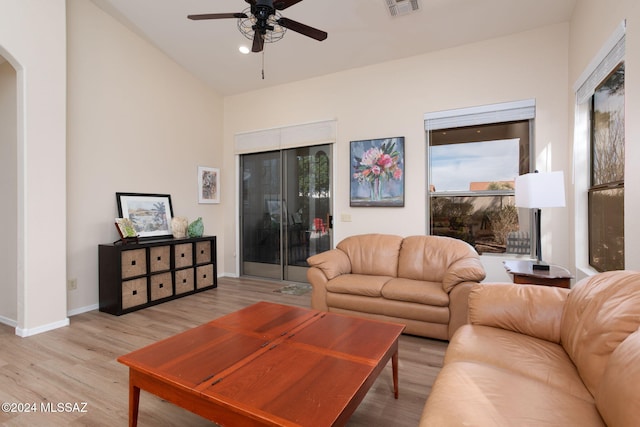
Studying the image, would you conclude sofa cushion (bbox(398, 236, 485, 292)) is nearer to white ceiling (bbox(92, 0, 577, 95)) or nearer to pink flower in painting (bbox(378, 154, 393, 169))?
pink flower in painting (bbox(378, 154, 393, 169))

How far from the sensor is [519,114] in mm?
3670

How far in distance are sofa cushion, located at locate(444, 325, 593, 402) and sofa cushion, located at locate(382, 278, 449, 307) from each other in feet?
3.07

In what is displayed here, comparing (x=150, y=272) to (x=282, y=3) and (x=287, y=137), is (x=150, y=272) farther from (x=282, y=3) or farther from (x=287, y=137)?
(x=282, y=3)

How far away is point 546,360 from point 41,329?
421 cm

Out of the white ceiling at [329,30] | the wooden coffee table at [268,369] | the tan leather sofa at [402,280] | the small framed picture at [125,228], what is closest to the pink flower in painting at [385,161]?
the tan leather sofa at [402,280]

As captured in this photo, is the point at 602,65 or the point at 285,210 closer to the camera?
the point at 602,65

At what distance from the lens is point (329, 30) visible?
3.89 m

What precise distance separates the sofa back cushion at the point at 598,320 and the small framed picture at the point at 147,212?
4584 millimetres

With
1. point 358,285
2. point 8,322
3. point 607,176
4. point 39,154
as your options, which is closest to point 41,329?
point 8,322

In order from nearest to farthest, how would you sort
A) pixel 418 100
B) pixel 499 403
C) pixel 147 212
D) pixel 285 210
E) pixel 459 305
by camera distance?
pixel 499 403 → pixel 459 305 → pixel 418 100 → pixel 147 212 → pixel 285 210

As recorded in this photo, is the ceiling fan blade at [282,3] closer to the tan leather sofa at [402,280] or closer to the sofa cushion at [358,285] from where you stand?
the tan leather sofa at [402,280]

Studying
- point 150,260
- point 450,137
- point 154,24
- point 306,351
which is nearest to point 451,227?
point 450,137

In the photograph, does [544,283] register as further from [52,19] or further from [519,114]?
[52,19]

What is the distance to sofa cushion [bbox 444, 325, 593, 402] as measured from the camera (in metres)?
1.41
